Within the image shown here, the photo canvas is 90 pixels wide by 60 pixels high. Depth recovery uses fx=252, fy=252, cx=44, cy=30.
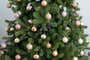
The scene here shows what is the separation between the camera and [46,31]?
177cm

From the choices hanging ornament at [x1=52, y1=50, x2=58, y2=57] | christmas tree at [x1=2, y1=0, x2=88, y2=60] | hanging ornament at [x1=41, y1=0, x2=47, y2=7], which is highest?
hanging ornament at [x1=41, y1=0, x2=47, y2=7]

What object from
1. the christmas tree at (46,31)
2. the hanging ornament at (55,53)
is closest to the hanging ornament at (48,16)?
the christmas tree at (46,31)

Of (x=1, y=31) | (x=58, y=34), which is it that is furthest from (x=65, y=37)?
(x=1, y=31)

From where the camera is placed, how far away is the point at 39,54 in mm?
1749

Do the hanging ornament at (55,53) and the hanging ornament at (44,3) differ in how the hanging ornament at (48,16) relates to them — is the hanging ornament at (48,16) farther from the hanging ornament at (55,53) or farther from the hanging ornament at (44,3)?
the hanging ornament at (55,53)

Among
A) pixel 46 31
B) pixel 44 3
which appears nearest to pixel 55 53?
pixel 46 31

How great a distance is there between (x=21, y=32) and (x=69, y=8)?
388 mm

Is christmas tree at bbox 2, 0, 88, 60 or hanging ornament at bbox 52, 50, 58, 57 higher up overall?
christmas tree at bbox 2, 0, 88, 60

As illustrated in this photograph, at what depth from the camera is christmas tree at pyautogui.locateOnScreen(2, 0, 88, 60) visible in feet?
5.68

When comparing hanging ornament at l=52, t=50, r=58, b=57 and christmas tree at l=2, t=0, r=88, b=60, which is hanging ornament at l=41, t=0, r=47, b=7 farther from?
hanging ornament at l=52, t=50, r=58, b=57

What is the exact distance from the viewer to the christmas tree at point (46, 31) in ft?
5.68

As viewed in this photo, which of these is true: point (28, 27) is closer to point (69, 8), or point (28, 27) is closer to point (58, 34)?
point (58, 34)

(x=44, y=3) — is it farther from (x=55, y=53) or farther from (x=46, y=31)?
(x=55, y=53)

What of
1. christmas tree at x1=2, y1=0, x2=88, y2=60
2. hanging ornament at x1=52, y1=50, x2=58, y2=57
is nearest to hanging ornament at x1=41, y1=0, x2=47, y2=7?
christmas tree at x1=2, y1=0, x2=88, y2=60
